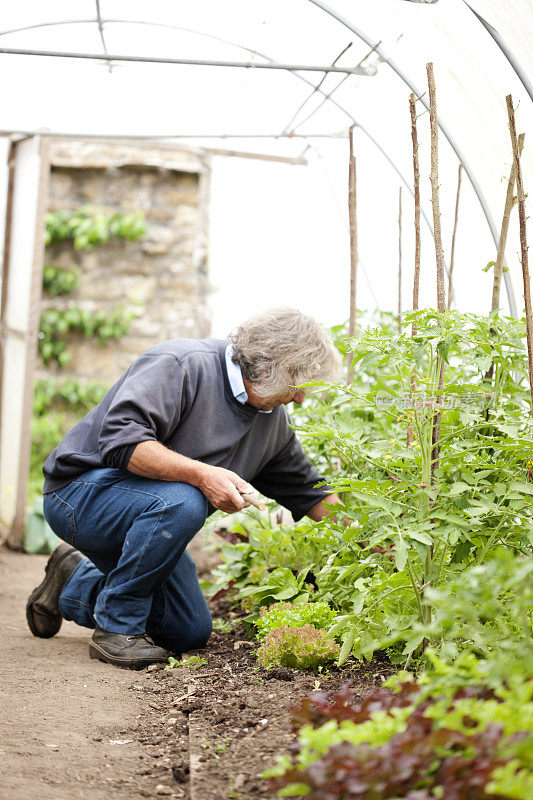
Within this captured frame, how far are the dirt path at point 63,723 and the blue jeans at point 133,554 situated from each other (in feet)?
0.63

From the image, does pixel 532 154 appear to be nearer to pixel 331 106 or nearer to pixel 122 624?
pixel 331 106

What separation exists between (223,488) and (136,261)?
14.5 feet

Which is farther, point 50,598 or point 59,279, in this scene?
point 59,279

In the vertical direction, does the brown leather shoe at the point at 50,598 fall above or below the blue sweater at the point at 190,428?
below

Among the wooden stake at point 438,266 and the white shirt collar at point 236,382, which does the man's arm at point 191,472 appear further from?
the wooden stake at point 438,266

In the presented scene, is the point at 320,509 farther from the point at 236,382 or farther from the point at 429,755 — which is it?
the point at 429,755

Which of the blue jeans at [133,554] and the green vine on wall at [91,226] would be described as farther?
the green vine on wall at [91,226]

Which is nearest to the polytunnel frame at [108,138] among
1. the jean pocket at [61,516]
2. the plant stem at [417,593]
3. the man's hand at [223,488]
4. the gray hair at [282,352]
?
the gray hair at [282,352]

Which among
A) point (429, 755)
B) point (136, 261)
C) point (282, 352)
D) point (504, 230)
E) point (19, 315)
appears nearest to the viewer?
point (429, 755)

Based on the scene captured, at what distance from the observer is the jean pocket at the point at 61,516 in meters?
2.85

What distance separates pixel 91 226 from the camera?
657cm

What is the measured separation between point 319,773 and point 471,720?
27cm

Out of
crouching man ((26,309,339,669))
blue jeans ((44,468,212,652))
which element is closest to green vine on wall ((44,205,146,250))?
crouching man ((26,309,339,669))

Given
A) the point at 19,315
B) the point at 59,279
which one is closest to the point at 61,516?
the point at 19,315
